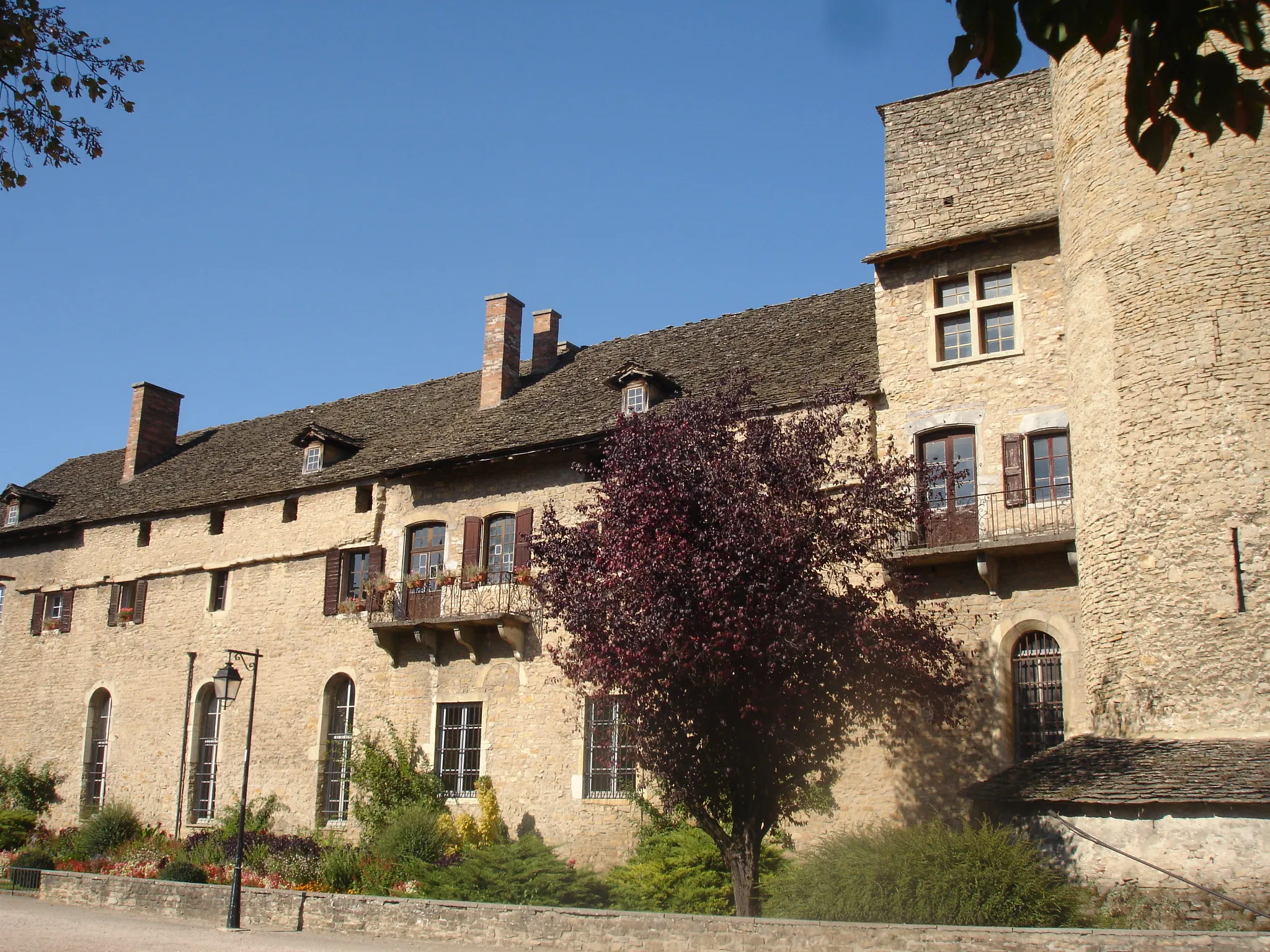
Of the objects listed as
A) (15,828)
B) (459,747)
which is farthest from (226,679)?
(15,828)

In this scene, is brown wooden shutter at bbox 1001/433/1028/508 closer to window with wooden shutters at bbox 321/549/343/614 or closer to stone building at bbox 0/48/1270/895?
stone building at bbox 0/48/1270/895

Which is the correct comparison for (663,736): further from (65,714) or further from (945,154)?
(65,714)

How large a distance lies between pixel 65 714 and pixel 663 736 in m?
19.5

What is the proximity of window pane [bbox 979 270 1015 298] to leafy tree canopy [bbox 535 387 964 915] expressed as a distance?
14.5ft

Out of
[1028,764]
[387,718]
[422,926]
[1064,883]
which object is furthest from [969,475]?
[387,718]

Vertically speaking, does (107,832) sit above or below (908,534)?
below

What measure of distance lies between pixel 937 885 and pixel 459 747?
11429 millimetres

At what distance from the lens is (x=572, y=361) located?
26.0 m

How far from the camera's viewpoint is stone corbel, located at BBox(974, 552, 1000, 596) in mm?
16500

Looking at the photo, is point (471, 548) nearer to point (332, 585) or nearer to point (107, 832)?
point (332, 585)

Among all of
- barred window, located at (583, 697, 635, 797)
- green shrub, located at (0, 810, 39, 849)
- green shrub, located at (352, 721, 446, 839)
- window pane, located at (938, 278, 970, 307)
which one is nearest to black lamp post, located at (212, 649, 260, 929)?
green shrub, located at (352, 721, 446, 839)

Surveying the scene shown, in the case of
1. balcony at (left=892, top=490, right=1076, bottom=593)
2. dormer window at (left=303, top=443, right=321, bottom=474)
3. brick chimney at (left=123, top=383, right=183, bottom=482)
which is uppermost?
brick chimney at (left=123, top=383, right=183, bottom=482)

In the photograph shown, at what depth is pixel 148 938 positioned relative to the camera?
14.8 metres

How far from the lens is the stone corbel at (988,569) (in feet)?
54.1
